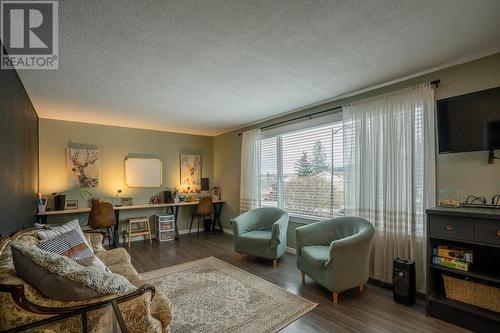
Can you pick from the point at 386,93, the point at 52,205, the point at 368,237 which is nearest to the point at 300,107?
the point at 386,93

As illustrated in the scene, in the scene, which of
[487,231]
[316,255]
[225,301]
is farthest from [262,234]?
[487,231]

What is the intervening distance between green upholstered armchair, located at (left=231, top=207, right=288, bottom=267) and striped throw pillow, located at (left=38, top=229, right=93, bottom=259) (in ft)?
6.98

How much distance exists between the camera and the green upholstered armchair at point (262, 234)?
3595mm

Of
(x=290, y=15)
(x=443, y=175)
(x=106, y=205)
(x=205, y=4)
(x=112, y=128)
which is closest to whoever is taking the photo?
(x=205, y=4)

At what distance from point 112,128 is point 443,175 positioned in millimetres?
5626

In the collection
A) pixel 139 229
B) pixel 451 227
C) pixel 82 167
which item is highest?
pixel 82 167

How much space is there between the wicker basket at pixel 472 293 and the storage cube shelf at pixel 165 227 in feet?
15.4

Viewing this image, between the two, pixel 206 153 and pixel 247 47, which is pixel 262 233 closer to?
pixel 247 47

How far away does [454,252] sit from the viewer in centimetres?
223

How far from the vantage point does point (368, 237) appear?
8.73 feet

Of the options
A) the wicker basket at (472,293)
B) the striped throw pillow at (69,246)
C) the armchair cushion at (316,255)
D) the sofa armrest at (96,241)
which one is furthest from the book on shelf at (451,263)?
the sofa armrest at (96,241)

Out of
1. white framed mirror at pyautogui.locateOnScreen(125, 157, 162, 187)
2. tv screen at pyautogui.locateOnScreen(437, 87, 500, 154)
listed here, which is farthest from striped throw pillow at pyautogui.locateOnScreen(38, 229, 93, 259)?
tv screen at pyautogui.locateOnScreen(437, 87, 500, 154)

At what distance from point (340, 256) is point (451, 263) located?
0.95 m

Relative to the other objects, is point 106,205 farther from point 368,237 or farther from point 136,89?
point 368,237
